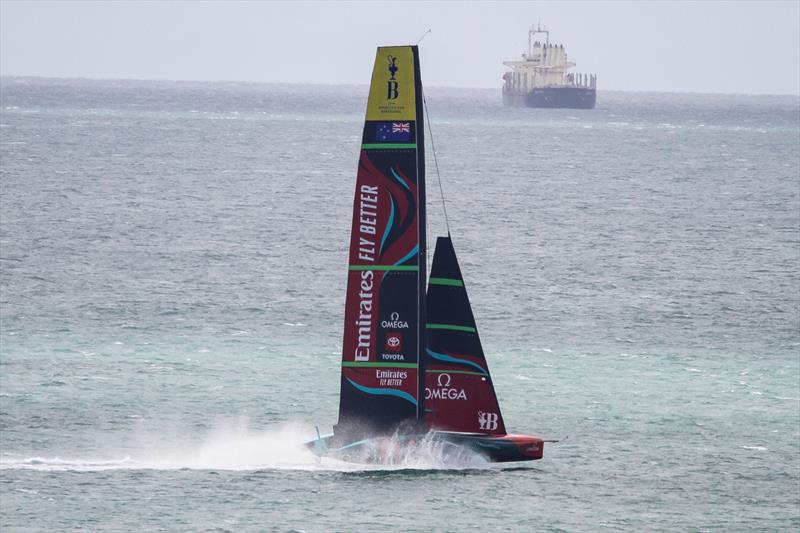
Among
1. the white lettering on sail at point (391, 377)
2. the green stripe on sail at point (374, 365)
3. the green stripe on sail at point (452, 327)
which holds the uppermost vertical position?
the green stripe on sail at point (452, 327)

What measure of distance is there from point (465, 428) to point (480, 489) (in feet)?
5.41

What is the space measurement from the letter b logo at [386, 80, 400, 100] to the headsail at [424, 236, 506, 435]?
3.99 m

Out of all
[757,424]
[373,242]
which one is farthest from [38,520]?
[757,424]

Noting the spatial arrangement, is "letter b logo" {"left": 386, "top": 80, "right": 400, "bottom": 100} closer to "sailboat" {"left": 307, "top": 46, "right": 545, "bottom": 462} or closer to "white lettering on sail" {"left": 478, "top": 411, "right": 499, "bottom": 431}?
"sailboat" {"left": 307, "top": 46, "right": 545, "bottom": 462}

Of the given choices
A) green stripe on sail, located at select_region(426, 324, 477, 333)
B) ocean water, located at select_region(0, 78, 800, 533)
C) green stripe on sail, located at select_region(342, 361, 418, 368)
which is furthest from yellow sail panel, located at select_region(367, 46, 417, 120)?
ocean water, located at select_region(0, 78, 800, 533)

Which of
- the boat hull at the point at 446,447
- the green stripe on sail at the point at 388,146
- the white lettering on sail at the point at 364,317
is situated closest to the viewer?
the green stripe on sail at the point at 388,146

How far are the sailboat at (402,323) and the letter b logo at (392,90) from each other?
0.02 m

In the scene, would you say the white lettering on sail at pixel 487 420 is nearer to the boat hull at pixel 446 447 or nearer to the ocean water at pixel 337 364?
the boat hull at pixel 446 447

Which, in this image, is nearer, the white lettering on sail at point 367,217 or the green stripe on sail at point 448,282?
the white lettering on sail at point 367,217

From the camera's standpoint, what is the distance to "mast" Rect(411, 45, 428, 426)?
3581cm

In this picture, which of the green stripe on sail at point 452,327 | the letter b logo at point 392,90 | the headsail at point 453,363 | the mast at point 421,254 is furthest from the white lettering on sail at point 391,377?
the letter b logo at point 392,90

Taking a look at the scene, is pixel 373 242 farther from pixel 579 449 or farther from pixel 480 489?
pixel 579 449

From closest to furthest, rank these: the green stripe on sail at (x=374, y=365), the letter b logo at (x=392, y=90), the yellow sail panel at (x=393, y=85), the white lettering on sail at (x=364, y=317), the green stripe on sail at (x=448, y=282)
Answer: the yellow sail panel at (x=393, y=85)
the letter b logo at (x=392, y=90)
the white lettering on sail at (x=364, y=317)
the green stripe on sail at (x=374, y=365)
the green stripe on sail at (x=448, y=282)

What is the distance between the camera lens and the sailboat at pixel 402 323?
36.2m
